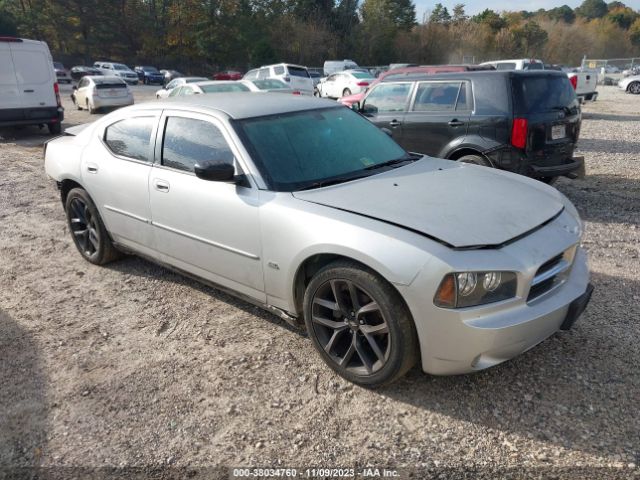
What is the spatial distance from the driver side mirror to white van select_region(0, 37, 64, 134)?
435 inches

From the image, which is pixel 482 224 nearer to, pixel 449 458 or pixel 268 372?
pixel 449 458

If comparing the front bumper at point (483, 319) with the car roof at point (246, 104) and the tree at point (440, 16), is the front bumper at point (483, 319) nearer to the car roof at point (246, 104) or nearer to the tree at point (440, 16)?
the car roof at point (246, 104)

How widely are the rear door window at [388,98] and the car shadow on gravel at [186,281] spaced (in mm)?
3906

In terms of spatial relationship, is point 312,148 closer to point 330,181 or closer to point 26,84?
point 330,181

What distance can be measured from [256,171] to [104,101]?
1798 centimetres

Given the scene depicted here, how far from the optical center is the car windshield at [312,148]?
11.1 feet

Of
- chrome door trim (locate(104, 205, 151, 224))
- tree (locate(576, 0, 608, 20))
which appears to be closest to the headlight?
chrome door trim (locate(104, 205, 151, 224))

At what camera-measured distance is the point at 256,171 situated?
3320mm

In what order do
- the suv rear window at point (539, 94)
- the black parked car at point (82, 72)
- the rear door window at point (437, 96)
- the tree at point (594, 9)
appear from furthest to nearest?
the tree at point (594, 9) → the black parked car at point (82, 72) → the rear door window at point (437, 96) → the suv rear window at point (539, 94)

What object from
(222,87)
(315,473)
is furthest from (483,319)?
(222,87)

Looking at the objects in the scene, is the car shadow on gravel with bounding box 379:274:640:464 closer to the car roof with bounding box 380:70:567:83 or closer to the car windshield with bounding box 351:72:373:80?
the car roof with bounding box 380:70:567:83

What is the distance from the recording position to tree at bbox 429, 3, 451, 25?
7262cm

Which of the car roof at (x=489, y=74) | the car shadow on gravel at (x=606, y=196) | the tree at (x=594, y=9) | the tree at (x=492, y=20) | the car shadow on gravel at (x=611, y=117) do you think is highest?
the tree at (x=594, y=9)

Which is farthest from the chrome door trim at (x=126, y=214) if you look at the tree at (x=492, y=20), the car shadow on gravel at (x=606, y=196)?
the tree at (x=492, y=20)
